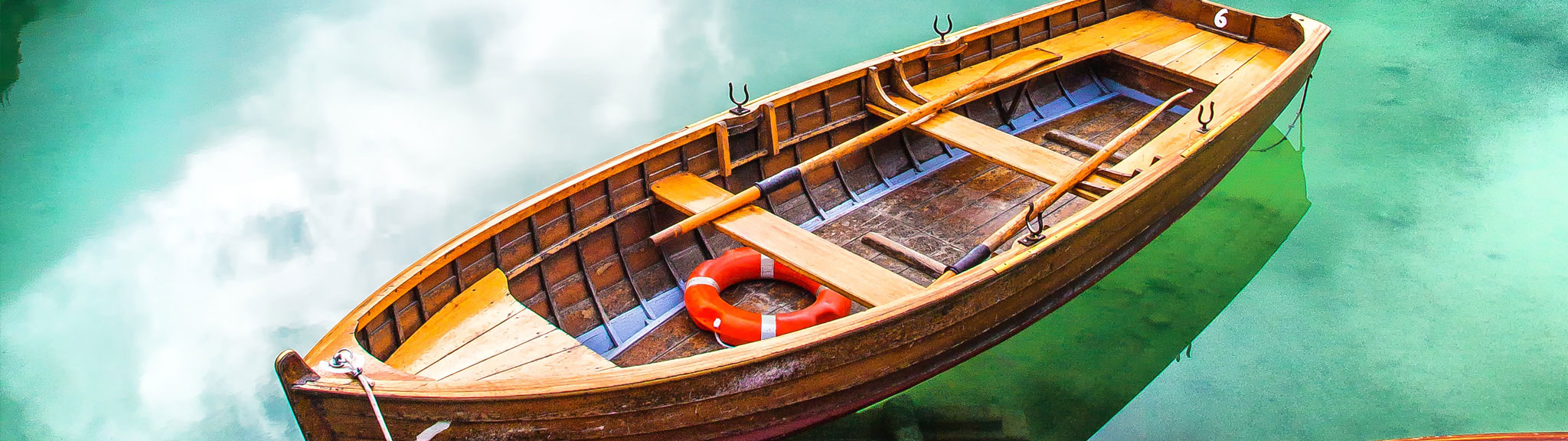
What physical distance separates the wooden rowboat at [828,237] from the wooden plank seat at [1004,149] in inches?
0.7

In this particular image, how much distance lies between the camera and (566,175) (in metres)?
8.86

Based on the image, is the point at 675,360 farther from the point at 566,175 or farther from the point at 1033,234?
the point at 566,175

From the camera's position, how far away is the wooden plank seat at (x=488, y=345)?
4879 millimetres

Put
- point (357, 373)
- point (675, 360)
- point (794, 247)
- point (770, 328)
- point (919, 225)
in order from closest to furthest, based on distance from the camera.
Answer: point (357, 373)
point (675, 360)
point (770, 328)
point (794, 247)
point (919, 225)

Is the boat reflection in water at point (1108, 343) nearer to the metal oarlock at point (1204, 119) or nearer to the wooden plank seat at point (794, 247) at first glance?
the wooden plank seat at point (794, 247)

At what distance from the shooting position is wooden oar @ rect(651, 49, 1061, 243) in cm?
580

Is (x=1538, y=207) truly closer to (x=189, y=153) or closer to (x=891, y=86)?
(x=891, y=86)

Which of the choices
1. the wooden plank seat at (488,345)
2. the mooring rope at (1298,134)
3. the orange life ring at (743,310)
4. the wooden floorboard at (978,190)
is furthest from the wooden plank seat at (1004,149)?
the mooring rope at (1298,134)

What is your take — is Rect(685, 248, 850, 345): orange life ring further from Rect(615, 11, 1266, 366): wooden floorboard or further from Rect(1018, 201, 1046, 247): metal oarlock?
Rect(1018, 201, 1046, 247): metal oarlock

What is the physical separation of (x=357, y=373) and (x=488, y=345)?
0.78 m

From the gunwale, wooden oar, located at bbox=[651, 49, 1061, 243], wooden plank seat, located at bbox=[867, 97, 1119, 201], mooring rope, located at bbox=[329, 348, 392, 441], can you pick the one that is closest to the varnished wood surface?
wooden plank seat, located at bbox=[867, 97, 1119, 201]

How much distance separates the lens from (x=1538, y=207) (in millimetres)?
7961

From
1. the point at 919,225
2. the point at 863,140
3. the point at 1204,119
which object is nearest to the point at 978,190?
the point at 919,225

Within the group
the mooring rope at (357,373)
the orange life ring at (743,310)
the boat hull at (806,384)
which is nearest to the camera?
the mooring rope at (357,373)
